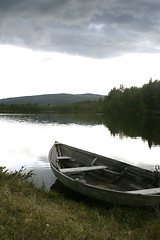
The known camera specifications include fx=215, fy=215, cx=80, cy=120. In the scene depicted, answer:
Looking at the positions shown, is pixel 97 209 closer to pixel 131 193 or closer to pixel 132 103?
pixel 131 193

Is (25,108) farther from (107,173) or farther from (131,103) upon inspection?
(107,173)

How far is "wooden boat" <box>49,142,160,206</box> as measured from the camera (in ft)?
22.0

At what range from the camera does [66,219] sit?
5.95 meters

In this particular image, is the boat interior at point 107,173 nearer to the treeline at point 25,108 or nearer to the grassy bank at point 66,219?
the grassy bank at point 66,219

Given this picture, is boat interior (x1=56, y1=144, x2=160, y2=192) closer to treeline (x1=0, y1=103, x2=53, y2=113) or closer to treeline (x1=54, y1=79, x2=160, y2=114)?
treeline (x1=54, y1=79, x2=160, y2=114)

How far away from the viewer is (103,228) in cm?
575

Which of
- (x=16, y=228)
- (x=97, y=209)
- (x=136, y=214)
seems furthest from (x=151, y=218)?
(x=16, y=228)

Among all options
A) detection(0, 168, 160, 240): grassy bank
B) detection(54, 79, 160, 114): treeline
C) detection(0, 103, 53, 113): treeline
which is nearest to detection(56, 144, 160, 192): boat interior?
detection(0, 168, 160, 240): grassy bank

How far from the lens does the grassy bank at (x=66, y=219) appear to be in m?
4.89

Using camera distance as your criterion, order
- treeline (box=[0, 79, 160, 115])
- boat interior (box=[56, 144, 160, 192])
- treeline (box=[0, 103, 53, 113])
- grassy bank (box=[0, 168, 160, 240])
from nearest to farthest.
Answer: grassy bank (box=[0, 168, 160, 240]), boat interior (box=[56, 144, 160, 192]), treeline (box=[0, 79, 160, 115]), treeline (box=[0, 103, 53, 113])

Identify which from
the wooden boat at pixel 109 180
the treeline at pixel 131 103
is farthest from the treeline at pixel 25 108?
the wooden boat at pixel 109 180

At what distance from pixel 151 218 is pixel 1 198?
4716mm

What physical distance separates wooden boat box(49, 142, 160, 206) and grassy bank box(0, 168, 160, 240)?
1.76 ft

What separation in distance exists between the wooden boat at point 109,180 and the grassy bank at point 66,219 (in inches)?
21.2
